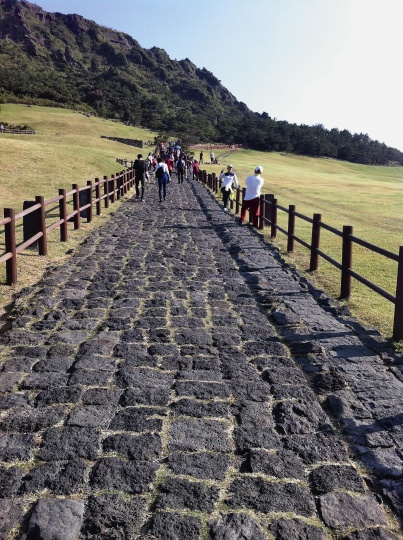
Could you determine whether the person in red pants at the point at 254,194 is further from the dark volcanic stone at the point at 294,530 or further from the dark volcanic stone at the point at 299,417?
the dark volcanic stone at the point at 294,530

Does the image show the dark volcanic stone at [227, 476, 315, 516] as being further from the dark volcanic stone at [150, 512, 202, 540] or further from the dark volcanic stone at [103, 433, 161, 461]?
the dark volcanic stone at [103, 433, 161, 461]

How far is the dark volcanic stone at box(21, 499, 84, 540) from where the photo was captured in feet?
8.76

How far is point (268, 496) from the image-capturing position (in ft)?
9.90

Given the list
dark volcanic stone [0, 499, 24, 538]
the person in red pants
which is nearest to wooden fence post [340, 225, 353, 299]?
dark volcanic stone [0, 499, 24, 538]

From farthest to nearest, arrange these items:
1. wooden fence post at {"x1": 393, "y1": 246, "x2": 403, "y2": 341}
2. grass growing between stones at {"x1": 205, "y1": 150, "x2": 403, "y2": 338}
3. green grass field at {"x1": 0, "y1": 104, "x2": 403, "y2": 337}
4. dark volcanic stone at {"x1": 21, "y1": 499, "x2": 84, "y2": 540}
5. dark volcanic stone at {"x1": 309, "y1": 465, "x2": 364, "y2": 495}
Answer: green grass field at {"x1": 0, "y1": 104, "x2": 403, "y2": 337}, grass growing between stones at {"x1": 205, "y1": 150, "x2": 403, "y2": 338}, wooden fence post at {"x1": 393, "y1": 246, "x2": 403, "y2": 341}, dark volcanic stone at {"x1": 309, "y1": 465, "x2": 364, "y2": 495}, dark volcanic stone at {"x1": 21, "y1": 499, "x2": 84, "y2": 540}

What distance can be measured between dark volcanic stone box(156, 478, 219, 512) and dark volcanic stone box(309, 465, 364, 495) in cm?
62

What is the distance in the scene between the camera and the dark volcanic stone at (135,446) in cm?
338

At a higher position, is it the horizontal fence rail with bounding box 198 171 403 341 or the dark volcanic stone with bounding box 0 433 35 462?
the horizontal fence rail with bounding box 198 171 403 341

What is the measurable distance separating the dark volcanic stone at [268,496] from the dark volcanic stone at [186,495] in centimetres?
12

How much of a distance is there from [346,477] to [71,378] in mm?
2446

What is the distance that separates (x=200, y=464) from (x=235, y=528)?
0.60 meters

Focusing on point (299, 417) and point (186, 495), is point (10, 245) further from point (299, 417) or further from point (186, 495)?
point (186, 495)

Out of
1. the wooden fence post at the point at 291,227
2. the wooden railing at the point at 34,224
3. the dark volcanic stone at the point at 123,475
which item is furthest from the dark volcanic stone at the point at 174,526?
the wooden fence post at the point at 291,227

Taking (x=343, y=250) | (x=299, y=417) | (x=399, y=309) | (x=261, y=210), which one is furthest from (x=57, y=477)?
(x=261, y=210)
